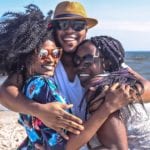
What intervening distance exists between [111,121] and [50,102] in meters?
0.43

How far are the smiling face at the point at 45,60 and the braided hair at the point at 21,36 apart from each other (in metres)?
0.04

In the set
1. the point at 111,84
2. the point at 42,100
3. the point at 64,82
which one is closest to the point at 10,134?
the point at 64,82

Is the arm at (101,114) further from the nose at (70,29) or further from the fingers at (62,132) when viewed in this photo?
the nose at (70,29)

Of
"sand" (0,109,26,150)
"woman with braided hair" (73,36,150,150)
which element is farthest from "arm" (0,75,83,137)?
"sand" (0,109,26,150)

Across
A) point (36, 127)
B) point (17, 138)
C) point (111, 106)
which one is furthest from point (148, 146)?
point (17, 138)

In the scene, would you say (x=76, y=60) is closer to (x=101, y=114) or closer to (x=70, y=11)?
(x=70, y=11)

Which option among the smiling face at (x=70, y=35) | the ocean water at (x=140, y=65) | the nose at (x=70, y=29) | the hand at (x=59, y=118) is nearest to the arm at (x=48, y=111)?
the hand at (x=59, y=118)

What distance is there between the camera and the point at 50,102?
3.04 metres

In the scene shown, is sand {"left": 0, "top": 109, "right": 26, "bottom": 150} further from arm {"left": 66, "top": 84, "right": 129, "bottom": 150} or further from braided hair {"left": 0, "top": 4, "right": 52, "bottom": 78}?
arm {"left": 66, "top": 84, "right": 129, "bottom": 150}

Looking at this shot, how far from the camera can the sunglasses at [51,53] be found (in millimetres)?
3227

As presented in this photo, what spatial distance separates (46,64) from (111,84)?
512 millimetres

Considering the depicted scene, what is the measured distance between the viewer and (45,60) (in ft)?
10.6

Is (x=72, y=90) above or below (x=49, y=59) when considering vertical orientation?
below

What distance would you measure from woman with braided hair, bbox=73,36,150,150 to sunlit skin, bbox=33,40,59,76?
0.20 meters
